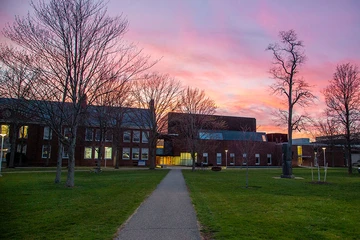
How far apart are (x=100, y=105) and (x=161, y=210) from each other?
22620 mm

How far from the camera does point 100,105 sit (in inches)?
1209

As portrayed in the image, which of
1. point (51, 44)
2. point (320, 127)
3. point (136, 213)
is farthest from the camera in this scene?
point (320, 127)

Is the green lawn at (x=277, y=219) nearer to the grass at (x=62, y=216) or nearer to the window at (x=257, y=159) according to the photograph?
the grass at (x=62, y=216)

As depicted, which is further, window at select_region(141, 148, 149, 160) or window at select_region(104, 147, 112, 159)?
window at select_region(141, 148, 149, 160)

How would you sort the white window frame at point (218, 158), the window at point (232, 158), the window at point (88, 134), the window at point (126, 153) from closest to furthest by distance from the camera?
the window at point (88, 134), the window at point (126, 153), the white window frame at point (218, 158), the window at point (232, 158)

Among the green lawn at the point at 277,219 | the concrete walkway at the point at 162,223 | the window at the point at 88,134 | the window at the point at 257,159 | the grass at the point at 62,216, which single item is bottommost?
the grass at the point at 62,216

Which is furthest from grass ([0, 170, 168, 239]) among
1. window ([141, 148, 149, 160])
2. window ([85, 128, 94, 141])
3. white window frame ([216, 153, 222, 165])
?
white window frame ([216, 153, 222, 165])

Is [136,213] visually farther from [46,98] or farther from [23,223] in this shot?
[46,98]

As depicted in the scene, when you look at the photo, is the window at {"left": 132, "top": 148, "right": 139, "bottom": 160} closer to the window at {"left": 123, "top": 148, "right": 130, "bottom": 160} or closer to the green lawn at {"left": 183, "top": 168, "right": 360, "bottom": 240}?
the window at {"left": 123, "top": 148, "right": 130, "bottom": 160}

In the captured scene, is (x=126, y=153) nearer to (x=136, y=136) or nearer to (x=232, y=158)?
(x=136, y=136)

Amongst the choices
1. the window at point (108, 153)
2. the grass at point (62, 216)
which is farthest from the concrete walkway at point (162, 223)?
the window at point (108, 153)

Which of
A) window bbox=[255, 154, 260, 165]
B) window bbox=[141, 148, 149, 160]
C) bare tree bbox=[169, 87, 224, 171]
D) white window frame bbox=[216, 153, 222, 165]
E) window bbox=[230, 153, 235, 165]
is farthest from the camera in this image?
window bbox=[255, 154, 260, 165]

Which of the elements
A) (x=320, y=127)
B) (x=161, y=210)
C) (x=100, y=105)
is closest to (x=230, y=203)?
(x=161, y=210)

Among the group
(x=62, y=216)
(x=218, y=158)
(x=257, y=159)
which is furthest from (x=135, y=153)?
(x=62, y=216)
